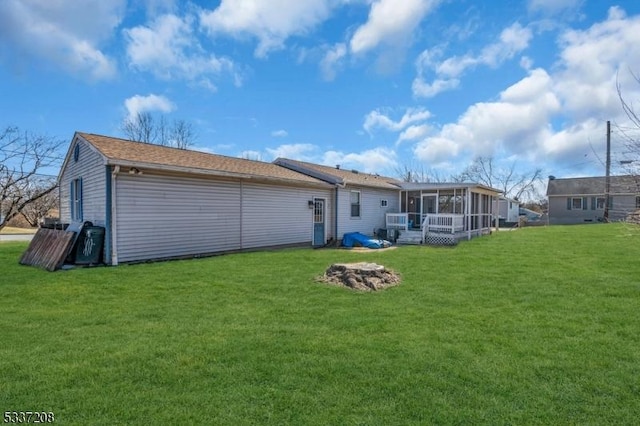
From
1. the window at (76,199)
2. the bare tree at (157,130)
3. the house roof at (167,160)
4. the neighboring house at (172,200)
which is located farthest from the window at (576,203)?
the window at (76,199)

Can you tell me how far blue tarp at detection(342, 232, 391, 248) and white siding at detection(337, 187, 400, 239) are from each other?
0.67 metres

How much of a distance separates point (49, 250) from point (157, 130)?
82.4 ft

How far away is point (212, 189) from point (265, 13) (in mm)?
5829

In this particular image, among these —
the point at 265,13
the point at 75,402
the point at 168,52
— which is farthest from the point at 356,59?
the point at 75,402

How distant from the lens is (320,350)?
4.08 meters

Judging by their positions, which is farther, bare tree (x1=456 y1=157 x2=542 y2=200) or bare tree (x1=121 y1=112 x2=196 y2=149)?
bare tree (x1=456 y1=157 x2=542 y2=200)

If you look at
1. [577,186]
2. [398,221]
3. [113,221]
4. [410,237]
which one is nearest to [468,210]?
[410,237]

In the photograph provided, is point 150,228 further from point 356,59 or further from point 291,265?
point 356,59

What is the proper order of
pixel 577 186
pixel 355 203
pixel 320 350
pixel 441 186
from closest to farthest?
pixel 320 350 < pixel 441 186 < pixel 355 203 < pixel 577 186

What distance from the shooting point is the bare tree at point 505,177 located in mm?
51094

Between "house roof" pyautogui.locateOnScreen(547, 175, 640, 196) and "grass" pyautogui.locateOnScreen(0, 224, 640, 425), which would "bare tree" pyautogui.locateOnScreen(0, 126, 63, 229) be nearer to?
"grass" pyautogui.locateOnScreen(0, 224, 640, 425)

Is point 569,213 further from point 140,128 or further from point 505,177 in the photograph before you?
point 140,128

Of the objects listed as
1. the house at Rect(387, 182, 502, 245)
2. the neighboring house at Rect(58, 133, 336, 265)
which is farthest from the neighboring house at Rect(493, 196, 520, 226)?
the neighboring house at Rect(58, 133, 336, 265)

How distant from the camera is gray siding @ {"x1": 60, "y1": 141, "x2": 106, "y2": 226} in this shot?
1001cm
